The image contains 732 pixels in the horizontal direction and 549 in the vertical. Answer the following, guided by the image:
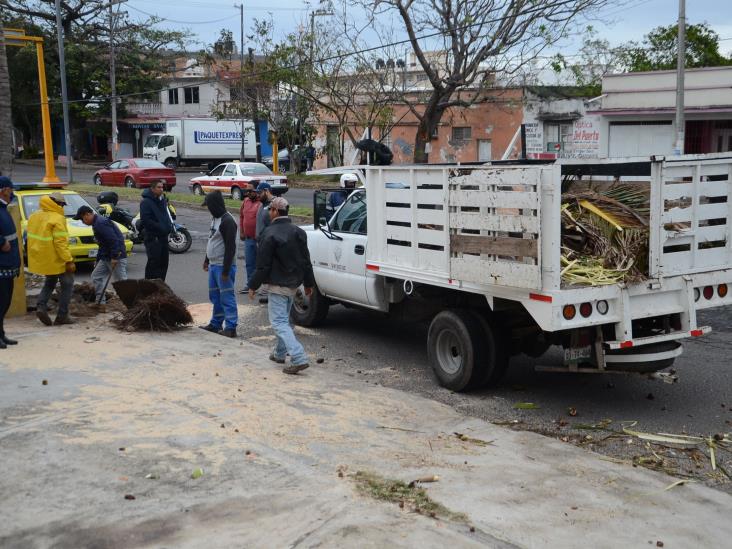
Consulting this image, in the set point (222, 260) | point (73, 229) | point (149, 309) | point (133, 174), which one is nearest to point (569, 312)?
point (222, 260)

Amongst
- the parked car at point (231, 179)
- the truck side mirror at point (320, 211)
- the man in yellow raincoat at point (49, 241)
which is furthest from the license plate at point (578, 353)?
the parked car at point (231, 179)

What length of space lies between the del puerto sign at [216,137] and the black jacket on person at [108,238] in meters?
42.1

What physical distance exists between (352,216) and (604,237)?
3634 mm

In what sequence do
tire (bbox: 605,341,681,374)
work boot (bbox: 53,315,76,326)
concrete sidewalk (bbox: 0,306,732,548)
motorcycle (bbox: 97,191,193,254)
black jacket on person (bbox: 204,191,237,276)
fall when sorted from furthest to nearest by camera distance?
motorcycle (bbox: 97,191,193,254), work boot (bbox: 53,315,76,326), black jacket on person (bbox: 204,191,237,276), tire (bbox: 605,341,681,374), concrete sidewalk (bbox: 0,306,732,548)

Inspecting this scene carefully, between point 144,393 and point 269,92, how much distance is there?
3743cm

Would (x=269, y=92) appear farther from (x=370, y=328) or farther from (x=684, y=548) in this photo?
(x=684, y=548)

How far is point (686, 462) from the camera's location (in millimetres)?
6109

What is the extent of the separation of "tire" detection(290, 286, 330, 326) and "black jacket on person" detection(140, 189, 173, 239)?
2093 millimetres

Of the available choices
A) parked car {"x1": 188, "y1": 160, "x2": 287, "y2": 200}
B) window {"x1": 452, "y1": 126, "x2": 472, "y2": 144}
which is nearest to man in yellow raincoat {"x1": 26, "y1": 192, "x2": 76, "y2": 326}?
parked car {"x1": 188, "y1": 160, "x2": 287, "y2": 200}

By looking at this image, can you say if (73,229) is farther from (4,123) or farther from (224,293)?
(224,293)

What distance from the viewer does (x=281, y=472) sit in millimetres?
5652

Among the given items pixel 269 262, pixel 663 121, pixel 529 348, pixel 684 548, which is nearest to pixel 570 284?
pixel 529 348

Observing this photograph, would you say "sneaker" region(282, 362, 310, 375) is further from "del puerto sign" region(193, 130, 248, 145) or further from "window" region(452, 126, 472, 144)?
"del puerto sign" region(193, 130, 248, 145)

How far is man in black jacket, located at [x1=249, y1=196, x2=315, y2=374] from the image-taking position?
832cm
